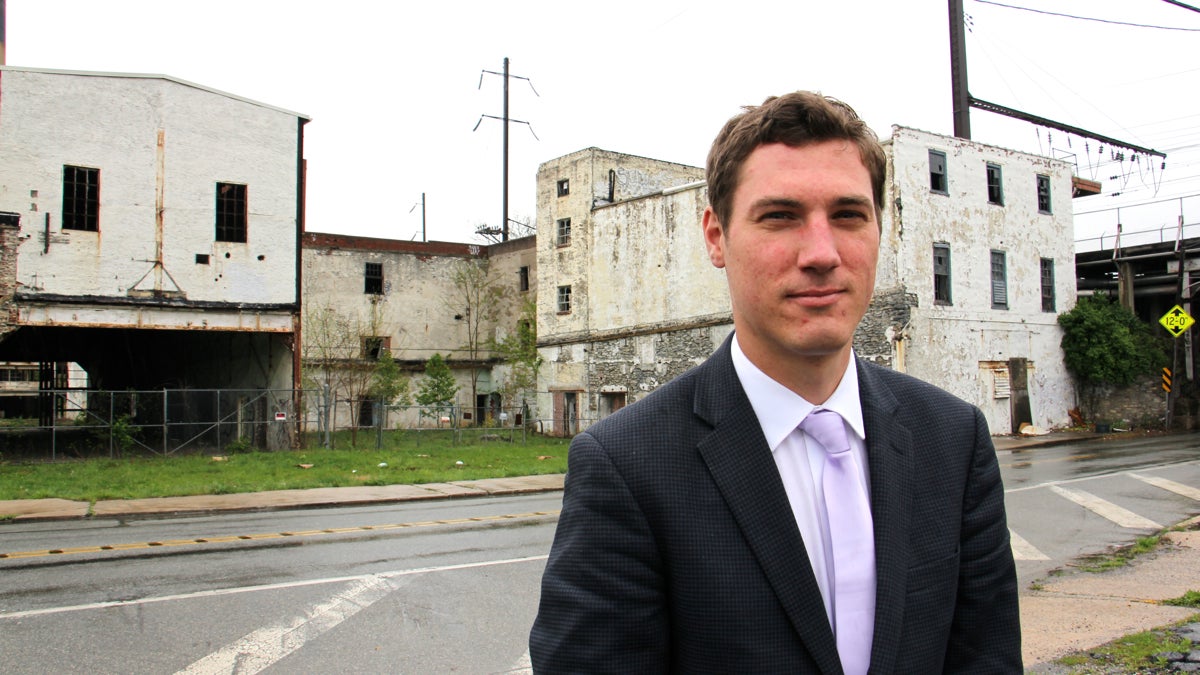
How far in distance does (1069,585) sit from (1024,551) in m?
1.71

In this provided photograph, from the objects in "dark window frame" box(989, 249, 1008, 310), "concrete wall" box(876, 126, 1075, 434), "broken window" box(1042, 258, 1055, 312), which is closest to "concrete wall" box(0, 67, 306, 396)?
"concrete wall" box(876, 126, 1075, 434)

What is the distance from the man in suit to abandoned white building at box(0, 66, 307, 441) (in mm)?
24787

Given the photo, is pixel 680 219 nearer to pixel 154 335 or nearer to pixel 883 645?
pixel 154 335

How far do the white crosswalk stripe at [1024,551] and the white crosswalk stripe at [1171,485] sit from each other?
521 cm

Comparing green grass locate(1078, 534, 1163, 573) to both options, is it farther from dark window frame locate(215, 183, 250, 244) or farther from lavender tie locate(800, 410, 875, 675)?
dark window frame locate(215, 183, 250, 244)

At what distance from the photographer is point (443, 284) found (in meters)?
44.2

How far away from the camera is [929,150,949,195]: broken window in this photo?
A: 28672mm

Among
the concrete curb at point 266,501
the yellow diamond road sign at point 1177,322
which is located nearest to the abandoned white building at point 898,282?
the yellow diamond road sign at point 1177,322

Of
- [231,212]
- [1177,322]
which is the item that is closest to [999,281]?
[1177,322]

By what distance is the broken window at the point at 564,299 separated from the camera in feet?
128

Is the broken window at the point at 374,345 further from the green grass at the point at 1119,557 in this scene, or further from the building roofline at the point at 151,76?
the green grass at the point at 1119,557

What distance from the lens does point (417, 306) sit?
43.5m

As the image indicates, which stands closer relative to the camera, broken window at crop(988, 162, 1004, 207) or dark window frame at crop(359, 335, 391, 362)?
broken window at crop(988, 162, 1004, 207)

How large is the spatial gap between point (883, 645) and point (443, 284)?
142 ft
